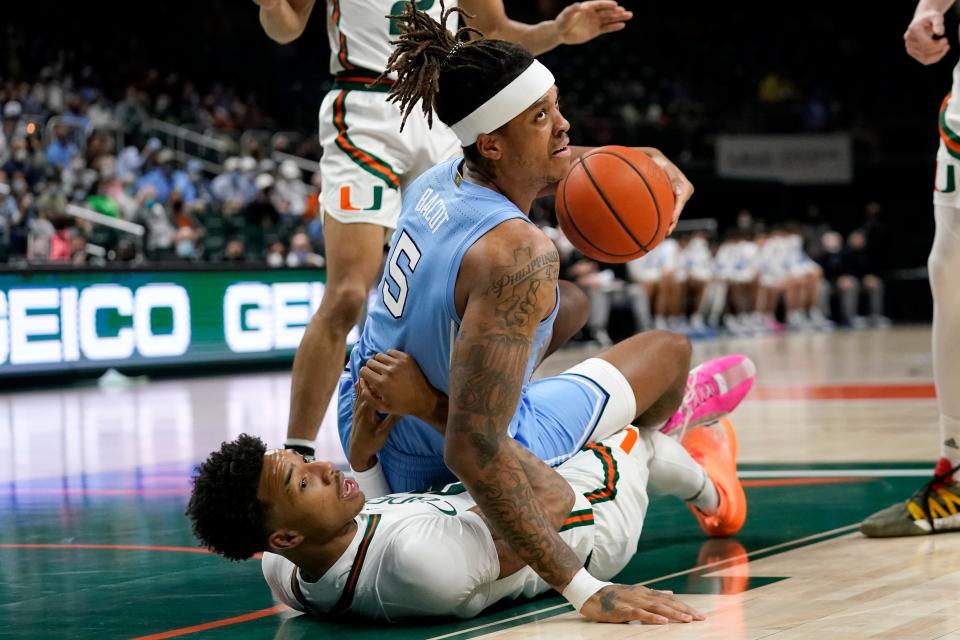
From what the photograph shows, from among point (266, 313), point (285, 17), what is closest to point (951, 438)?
point (285, 17)

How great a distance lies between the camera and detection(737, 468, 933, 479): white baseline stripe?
4.83 metres

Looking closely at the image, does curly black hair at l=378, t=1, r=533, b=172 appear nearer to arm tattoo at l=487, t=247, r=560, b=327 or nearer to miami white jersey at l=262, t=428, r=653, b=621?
arm tattoo at l=487, t=247, r=560, b=327

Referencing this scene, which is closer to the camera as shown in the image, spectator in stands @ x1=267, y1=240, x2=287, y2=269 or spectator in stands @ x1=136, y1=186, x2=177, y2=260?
spectator in stands @ x1=267, y1=240, x2=287, y2=269

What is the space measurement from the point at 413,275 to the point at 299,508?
0.59 meters

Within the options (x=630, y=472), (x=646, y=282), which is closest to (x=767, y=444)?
(x=630, y=472)

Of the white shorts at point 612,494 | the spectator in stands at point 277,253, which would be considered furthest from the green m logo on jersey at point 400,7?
the spectator in stands at point 277,253

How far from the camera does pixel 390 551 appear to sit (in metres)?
2.89

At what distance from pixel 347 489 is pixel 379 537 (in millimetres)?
125

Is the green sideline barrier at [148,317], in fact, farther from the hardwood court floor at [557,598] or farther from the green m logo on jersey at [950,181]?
the green m logo on jersey at [950,181]

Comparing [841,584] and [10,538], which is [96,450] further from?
[841,584]

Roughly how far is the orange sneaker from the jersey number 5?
1147 mm

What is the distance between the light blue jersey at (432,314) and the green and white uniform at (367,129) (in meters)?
1.12

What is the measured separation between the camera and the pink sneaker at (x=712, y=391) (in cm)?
389

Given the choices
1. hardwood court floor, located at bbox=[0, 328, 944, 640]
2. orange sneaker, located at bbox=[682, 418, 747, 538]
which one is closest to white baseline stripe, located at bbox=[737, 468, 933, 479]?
hardwood court floor, located at bbox=[0, 328, 944, 640]
